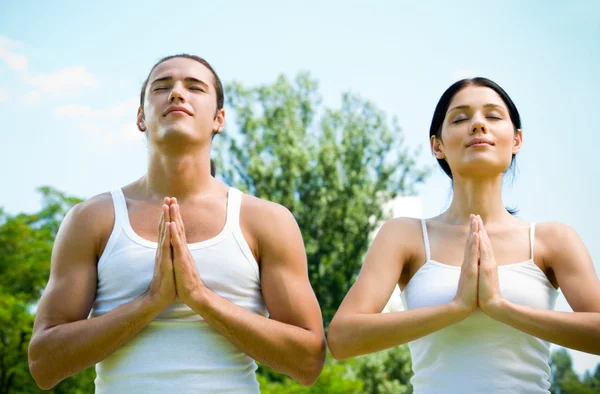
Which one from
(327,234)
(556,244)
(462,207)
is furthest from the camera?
(327,234)

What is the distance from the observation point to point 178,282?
272cm

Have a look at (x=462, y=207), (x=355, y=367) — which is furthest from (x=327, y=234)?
(x=462, y=207)

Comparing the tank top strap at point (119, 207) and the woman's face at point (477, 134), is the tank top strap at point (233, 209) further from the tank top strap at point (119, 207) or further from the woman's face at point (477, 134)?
the woman's face at point (477, 134)

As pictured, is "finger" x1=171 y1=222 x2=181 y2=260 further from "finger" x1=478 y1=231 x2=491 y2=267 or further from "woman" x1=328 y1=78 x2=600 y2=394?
"finger" x1=478 y1=231 x2=491 y2=267

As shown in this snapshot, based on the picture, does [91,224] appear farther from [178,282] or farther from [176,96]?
[176,96]

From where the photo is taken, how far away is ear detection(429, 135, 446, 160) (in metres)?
3.42

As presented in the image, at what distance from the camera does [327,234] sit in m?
27.6

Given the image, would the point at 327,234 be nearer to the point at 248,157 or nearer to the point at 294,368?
the point at 248,157

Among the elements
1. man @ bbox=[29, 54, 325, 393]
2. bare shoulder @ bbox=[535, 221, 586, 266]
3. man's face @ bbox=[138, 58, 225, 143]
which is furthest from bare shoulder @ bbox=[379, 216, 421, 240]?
man's face @ bbox=[138, 58, 225, 143]

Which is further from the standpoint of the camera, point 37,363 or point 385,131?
point 385,131

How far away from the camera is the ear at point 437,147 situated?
3417 millimetres

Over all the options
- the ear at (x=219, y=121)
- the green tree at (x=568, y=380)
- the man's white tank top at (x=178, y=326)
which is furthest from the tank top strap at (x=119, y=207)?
the green tree at (x=568, y=380)

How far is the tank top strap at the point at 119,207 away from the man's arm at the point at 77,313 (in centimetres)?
3

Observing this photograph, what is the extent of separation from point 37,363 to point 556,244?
7.62ft
